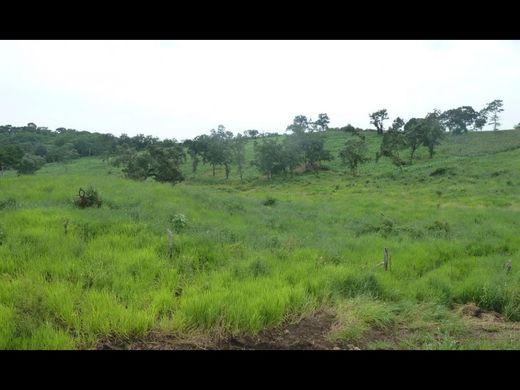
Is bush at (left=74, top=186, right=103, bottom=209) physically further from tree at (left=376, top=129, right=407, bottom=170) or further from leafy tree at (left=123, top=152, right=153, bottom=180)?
tree at (left=376, top=129, right=407, bottom=170)

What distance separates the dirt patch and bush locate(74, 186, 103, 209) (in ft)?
29.9

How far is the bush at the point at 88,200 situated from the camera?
43.3 ft

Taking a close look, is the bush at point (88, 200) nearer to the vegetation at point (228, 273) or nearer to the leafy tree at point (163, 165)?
the vegetation at point (228, 273)

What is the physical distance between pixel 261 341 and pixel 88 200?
10021mm

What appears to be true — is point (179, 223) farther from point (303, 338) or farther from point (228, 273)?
point (303, 338)

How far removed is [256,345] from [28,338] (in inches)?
112

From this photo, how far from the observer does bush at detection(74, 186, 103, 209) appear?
43.3ft

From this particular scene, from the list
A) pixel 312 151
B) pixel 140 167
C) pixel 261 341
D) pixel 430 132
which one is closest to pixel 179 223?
pixel 261 341

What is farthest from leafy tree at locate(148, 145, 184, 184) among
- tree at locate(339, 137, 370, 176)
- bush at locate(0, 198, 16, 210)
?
bush at locate(0, 198, 16, 210)

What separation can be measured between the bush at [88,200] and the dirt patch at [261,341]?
29.9 feet

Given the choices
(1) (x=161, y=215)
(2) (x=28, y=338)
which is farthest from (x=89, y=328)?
(1) (x=161, y=215)
